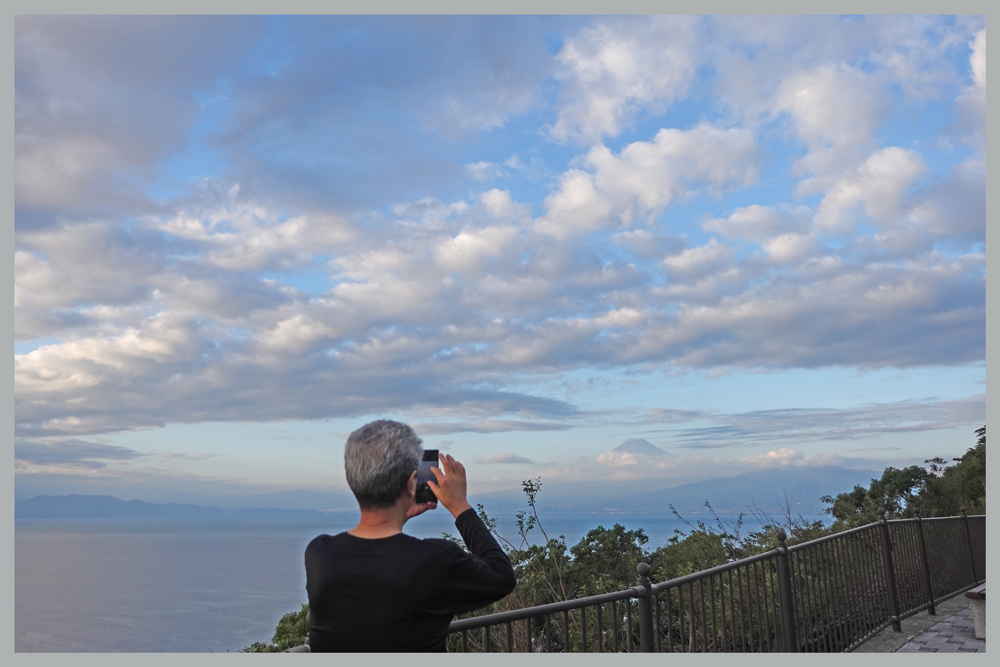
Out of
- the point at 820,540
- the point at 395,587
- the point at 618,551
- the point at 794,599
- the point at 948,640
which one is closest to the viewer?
the point at 395,587

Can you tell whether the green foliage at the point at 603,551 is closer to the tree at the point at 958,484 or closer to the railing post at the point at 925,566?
the railing post at the point at 925,566

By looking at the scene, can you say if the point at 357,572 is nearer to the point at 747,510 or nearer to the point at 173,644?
the point at 747,510

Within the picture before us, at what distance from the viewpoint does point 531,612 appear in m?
2.80

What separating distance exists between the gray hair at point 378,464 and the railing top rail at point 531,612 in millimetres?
529

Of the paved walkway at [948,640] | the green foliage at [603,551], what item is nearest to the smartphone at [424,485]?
the paved walkway at [948,640]

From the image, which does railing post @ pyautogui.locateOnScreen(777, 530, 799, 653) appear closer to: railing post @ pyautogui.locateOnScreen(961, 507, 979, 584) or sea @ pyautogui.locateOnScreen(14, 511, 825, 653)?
sea @ pyautogui.locateOnScreen(14, 511, 825, 653)

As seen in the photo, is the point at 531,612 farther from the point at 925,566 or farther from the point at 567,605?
the point at 925,566

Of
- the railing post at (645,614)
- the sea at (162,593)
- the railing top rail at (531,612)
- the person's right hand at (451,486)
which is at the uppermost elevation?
the person's right hand at (451,486)

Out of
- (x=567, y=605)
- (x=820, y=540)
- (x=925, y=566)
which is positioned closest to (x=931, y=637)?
(x=925, y=566)

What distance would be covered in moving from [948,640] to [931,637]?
175 mm

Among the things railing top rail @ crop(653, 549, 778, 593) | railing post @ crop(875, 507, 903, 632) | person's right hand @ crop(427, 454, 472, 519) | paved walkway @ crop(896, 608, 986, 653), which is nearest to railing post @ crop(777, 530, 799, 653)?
railing top rail @ crop(653, 549, 778, 593)

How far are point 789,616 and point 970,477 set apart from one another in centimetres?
2156

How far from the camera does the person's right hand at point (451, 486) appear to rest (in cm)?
215

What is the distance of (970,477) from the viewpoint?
22.8 m
